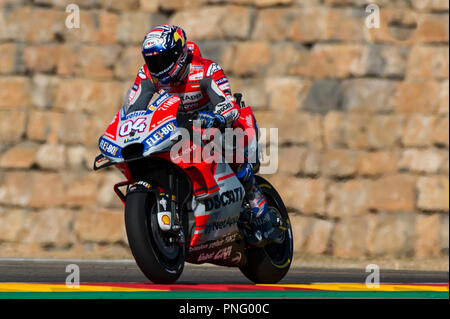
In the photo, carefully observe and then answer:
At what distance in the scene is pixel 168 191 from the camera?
661 centimetres

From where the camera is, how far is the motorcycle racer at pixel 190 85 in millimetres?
7051

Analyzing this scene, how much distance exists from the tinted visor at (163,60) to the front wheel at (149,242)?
1.14m

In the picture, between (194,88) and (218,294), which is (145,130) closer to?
(194,88)

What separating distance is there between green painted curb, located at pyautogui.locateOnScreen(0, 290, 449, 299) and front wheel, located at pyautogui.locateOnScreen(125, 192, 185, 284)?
39 cm

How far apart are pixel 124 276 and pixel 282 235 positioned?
1501 mm

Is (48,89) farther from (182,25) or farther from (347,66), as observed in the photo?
(347,66)

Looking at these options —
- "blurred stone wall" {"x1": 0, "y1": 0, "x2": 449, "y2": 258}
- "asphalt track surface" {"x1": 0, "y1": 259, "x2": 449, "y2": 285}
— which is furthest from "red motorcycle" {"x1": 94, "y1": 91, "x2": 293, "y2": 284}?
"blurred stone wall" {"x1": 0, "y1": 0, "x2": 449, "y2": 258}

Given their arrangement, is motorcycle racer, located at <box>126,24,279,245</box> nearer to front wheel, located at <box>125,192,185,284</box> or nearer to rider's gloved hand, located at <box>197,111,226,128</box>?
rider's gloved hand, located at <box>197,111,226,128</box>

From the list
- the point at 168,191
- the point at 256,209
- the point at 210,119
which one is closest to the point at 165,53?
the point at 210,119

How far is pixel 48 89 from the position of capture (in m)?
12.5

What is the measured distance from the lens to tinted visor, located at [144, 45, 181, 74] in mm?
7059

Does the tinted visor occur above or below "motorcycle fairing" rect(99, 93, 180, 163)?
above

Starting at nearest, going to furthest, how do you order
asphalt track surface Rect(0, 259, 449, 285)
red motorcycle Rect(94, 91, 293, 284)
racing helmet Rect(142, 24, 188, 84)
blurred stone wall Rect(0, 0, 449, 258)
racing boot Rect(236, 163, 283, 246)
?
red motorcycle Rect(94, 91, 293, 284)
racing helmet Rect(142, 24, 188, 84)
racing boot Rect(236, 163, 283, 246)
asphalt track surface Rect(0, 259, 449, 285)
blurred stone wall Rect(0, 0, 449, 258)
